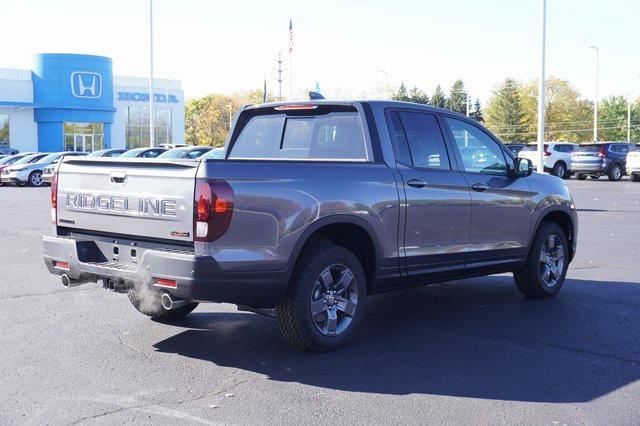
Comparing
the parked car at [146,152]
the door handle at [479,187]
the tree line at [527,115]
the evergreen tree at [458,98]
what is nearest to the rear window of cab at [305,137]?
the door handle at [479,187]

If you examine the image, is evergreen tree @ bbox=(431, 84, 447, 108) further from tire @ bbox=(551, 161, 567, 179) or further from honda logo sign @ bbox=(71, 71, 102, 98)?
tire @ bbox=(551, 161, 567, 179)

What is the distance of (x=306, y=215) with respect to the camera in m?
5.67

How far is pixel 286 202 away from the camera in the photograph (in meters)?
5.55

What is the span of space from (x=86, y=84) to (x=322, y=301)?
54702mm

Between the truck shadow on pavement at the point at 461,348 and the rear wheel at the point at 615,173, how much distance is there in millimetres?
29465

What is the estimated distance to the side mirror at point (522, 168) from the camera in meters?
7.73

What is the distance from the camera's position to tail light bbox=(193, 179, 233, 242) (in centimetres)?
522

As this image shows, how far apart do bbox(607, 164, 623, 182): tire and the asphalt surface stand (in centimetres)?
2897

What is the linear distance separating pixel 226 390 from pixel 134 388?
1.97 feet

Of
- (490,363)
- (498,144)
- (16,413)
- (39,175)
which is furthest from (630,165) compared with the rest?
(16,413)

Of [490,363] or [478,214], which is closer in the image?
[490,363]

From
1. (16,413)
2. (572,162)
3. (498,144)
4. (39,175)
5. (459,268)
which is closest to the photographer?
(16,413)

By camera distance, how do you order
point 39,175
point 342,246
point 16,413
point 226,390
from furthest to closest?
point 39,175 → point 342,246 → point 226,390 → point 16,413

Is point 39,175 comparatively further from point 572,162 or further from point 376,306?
point 376,306
